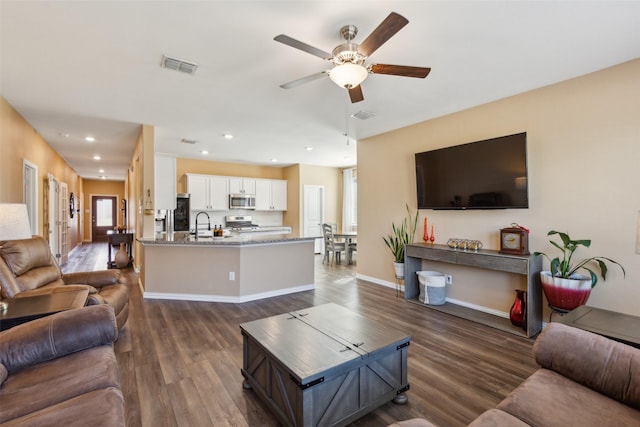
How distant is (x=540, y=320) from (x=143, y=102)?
17.4 feet

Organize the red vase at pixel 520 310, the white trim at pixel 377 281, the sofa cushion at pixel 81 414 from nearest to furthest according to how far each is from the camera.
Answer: the sofa cushion at pixel 81 414 < the red vase at pixel 520 310 < the white trim at pixel 377 281

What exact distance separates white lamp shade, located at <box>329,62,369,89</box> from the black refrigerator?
585 centimetres

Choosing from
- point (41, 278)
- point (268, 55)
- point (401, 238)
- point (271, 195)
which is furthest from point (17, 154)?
point (401, 238)

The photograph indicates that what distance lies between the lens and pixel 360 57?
89.7 inches

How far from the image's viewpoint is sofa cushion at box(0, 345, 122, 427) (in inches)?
51.4

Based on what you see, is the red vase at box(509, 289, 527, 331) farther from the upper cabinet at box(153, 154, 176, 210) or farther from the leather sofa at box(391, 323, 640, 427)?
the upper cabinet at box(153, 154, 176, 210)

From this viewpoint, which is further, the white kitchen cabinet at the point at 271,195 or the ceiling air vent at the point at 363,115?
the white kitchen cabinet at the point at 271,195

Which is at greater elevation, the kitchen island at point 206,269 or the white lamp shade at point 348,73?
the white lamp shade at point 348,73

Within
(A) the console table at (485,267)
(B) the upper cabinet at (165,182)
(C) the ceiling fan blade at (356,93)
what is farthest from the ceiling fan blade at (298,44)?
(B) the upper cabinet at (165,182)

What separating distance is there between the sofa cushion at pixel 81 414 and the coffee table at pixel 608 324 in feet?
8.52

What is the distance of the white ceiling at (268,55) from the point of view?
2092 millimetres

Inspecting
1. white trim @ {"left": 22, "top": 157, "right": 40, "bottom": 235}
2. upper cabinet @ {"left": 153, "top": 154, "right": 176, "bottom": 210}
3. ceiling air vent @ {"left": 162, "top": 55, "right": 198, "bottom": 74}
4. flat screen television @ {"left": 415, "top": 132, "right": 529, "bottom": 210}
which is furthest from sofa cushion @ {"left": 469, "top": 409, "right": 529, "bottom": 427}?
white trim @ {"left": 22, "top": 157, "right": 40, "bottom": 235}

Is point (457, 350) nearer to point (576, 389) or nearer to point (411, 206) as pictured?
point (576, 389)

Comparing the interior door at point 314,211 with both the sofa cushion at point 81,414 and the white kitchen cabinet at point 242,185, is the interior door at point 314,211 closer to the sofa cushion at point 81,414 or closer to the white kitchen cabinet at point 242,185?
the white kitchen cabinet at point 242,185
